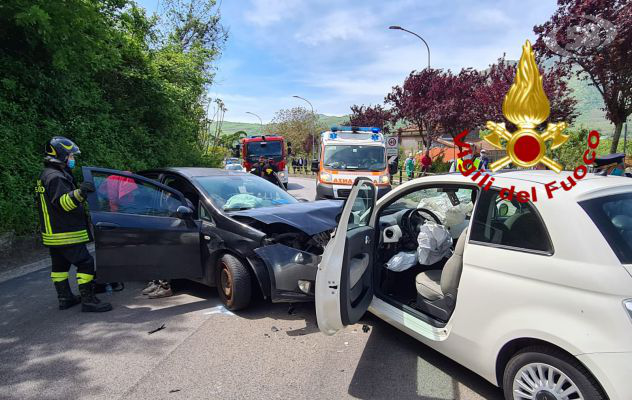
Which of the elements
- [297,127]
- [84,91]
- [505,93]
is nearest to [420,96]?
[505,93]

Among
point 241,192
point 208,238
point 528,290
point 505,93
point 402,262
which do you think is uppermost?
point 505,93

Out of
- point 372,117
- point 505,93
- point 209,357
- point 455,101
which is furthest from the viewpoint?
point 372,117

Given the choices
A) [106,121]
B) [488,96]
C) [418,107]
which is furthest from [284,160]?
[106,121]

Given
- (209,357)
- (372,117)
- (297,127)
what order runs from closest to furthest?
(209,357) → (372,117) → (297,127)

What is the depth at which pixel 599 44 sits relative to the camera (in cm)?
1048

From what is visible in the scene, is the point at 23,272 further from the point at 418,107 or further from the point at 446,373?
the point at 418,107

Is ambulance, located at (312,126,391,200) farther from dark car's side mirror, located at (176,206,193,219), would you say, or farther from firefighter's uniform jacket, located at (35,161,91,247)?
firefighter's uniform jacket, located at (35,161,91,247)

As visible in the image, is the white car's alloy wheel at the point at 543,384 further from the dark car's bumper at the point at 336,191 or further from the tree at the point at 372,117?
the tree at the point at 372,117

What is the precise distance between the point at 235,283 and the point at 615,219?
10.4ft

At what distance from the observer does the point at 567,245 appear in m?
2.07

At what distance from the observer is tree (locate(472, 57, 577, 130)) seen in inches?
578

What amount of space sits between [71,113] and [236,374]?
8015 mm

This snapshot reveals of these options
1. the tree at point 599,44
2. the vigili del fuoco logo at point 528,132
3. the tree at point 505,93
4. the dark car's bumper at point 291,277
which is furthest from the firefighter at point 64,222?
the tree at point 505,93

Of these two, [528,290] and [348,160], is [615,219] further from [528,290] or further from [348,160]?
[348,160]
